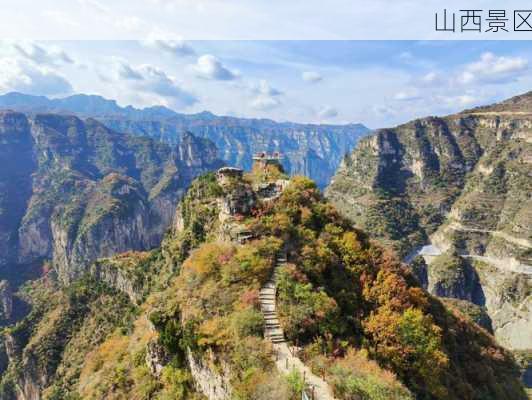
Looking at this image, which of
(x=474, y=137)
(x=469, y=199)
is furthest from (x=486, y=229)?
(x=474, y=137)

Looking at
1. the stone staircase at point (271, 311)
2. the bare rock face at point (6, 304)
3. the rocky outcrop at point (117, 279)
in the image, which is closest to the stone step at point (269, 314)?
the stone staircase at point (271, 311)

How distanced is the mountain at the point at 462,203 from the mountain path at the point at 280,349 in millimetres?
94700

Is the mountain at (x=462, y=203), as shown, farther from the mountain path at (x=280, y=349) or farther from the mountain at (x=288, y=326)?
the mountain path at (x=280, y=349)

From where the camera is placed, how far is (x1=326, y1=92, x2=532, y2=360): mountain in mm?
120175

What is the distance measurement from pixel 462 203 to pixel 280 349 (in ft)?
507

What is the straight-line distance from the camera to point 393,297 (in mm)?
26859

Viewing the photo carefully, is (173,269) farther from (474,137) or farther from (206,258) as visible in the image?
(474,137)

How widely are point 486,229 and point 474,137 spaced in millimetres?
66594

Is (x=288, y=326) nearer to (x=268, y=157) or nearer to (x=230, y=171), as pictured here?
(x=230, y=171)

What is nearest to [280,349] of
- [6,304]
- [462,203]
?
[6,304]

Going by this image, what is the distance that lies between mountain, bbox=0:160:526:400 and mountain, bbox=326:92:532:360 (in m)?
83.6

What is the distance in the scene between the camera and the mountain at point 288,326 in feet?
60.3

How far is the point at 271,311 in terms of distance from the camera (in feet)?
70.5

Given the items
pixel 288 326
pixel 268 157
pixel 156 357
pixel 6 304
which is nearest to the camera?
pixel 288 326
